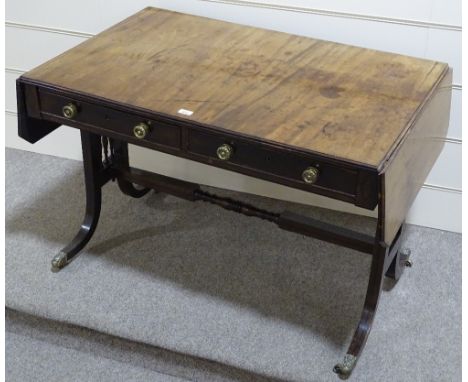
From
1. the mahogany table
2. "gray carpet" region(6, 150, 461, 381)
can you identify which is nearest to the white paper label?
the mahogany table

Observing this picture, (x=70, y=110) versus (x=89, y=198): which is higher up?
(x=70, y=110)

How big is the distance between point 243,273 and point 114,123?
73 cm

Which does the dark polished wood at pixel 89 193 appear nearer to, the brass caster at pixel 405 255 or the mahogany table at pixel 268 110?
the mahogany table at pixel 268 110

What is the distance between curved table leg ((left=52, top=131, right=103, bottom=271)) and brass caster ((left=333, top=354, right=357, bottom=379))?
0.95 m

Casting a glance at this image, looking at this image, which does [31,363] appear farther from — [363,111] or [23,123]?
[363,111]

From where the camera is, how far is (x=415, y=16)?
233cm

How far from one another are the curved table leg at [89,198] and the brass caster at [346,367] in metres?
0.95

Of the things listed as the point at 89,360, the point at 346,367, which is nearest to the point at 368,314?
the point at 346,367

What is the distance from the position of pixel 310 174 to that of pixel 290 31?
2.72 feet

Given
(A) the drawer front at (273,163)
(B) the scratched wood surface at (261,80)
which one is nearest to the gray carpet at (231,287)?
(A) the drawer front at (273,163)

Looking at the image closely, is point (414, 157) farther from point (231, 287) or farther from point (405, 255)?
point (231, 287)

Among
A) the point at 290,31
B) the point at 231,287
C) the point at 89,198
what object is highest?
the point at 290,31

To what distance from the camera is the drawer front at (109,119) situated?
6.43 feet

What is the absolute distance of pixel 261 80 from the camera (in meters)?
2.07
